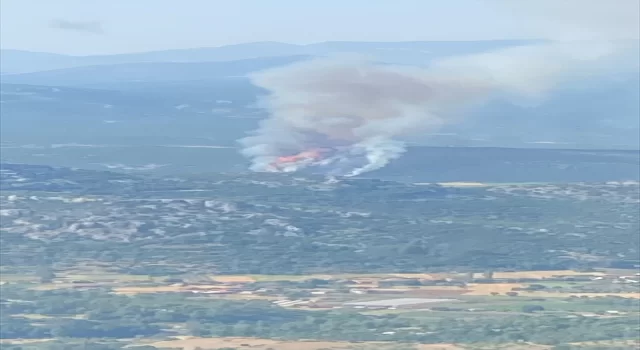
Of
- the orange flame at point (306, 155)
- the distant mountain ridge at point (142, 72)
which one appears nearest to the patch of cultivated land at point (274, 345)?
the orange flame at point (306, 155)

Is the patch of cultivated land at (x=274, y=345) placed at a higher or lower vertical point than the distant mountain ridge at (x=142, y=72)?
lower

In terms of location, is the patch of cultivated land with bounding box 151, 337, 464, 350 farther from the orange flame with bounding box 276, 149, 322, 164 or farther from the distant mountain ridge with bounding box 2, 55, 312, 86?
the distant mountain ridge with bounding box 2, 55, 312, 86

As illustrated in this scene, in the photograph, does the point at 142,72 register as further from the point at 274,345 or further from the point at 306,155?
the point at 274,345

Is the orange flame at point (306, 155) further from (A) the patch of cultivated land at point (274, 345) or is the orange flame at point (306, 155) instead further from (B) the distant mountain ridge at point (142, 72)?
(B) the distant mountain ridge at point (142, 72)

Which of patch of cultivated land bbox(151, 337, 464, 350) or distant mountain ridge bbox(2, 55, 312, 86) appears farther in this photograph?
distant mountain ridge bbox(2, 55, 312, 86)

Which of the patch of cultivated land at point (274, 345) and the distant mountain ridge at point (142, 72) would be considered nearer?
the patch of cultivated land at point (274, 345)

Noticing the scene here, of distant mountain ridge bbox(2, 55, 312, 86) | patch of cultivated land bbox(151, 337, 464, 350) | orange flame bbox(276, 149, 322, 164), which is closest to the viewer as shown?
patch of cultivated land bbox(151, 337, 464, 350)

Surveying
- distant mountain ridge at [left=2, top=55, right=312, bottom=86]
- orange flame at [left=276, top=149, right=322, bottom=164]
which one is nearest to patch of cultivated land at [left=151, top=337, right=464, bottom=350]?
orange flame at [left=276, top=149, right=322, bottom=164]

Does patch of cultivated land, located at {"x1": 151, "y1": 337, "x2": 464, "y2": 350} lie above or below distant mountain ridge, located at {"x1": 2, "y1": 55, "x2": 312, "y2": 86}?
below

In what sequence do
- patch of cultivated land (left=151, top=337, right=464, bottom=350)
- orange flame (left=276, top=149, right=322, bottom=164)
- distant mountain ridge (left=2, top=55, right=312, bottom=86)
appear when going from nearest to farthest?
patch of cultivated land (left=151, top=337, right=464, bottom=350), orange flame (left=276, top=149, right=322, bottom=164), distant mountain ridge (left=2, top=55, right=312, bottom=86)

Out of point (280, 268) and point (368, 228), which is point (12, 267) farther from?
point (368, 228)

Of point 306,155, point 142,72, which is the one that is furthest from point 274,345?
point 142,72

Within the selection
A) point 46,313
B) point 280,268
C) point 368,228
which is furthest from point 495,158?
point 46,313

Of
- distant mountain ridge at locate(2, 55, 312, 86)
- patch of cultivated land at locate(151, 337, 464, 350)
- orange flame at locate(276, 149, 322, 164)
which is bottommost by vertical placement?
patch of cultivated land at locate(151, 337, 464, 350)
